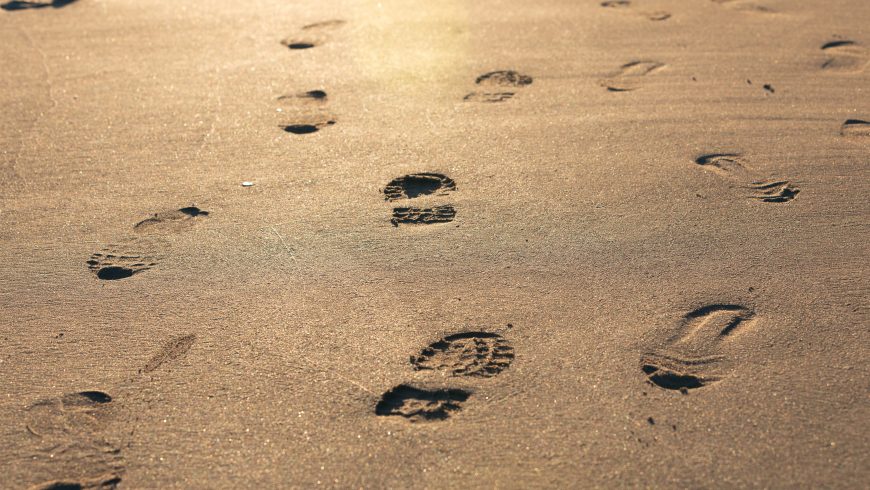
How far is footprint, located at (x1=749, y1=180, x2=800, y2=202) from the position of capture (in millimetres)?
3365

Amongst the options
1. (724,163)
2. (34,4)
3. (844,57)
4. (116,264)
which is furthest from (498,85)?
(34,4)


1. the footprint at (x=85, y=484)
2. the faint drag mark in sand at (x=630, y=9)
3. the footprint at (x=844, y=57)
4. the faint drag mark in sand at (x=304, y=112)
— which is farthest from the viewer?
the faint drag mark in sand at (x=630, y=9)

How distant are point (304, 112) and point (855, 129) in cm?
248

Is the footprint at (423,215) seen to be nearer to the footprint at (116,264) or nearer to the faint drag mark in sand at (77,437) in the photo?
the footprint at (116,264)

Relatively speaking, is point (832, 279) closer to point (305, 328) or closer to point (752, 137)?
point (752, 137)

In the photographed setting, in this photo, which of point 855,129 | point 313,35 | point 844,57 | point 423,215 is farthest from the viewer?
point 313,35

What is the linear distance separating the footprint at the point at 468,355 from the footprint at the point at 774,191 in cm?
135

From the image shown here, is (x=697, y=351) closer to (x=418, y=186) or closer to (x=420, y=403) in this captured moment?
(x=420, y=403)

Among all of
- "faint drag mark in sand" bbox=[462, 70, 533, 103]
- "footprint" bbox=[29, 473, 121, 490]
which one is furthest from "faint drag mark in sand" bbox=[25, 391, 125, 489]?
"faint drag mark in sand" bbox=[462, 70, 533, 103]

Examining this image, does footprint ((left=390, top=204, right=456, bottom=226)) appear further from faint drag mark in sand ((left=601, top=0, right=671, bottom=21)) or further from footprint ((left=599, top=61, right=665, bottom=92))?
faint drag mark in sand ((left=601, top=0, right=671, bottom=21))

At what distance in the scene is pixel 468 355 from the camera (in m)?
2.61

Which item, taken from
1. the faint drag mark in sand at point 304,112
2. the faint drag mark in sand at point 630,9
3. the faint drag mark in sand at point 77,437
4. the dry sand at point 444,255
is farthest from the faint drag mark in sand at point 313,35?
the faint drag mark in sand at point 77,437

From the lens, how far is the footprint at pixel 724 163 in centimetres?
354

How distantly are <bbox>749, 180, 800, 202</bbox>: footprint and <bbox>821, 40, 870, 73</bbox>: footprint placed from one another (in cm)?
130
